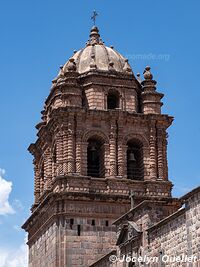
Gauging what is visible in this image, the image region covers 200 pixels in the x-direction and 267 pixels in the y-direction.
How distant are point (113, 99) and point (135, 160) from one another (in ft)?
12.8

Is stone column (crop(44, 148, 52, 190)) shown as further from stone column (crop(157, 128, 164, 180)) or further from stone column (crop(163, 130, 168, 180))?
stone column (crop(163, 130, 168, 180))

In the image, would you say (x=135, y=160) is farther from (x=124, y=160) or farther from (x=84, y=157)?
(x=84, y=157)

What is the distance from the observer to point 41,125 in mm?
47969

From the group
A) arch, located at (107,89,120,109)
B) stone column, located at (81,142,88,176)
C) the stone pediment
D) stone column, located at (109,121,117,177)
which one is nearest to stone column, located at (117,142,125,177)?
stone column, located at (109,121,117,177)

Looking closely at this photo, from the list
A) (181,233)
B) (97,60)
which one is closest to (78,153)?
(97,60)

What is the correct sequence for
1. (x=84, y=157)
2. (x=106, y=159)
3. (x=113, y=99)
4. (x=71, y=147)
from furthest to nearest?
(x=113, y=99) < (x=106, y=159) < (x=84, y=157) < (x=71, y=147)

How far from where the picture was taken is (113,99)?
4638 centimetres

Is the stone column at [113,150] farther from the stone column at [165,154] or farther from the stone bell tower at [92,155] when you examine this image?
the stone column at [165,154]

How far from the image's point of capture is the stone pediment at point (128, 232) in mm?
32406

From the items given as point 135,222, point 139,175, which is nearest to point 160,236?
point 135,222

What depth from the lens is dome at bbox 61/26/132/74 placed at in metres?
46.7

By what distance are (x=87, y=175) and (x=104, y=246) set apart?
13.7 feet

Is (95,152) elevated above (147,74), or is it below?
below

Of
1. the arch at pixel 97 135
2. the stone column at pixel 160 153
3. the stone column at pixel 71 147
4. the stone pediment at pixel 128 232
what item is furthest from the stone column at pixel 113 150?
the stone pediment at pixel 128 232
